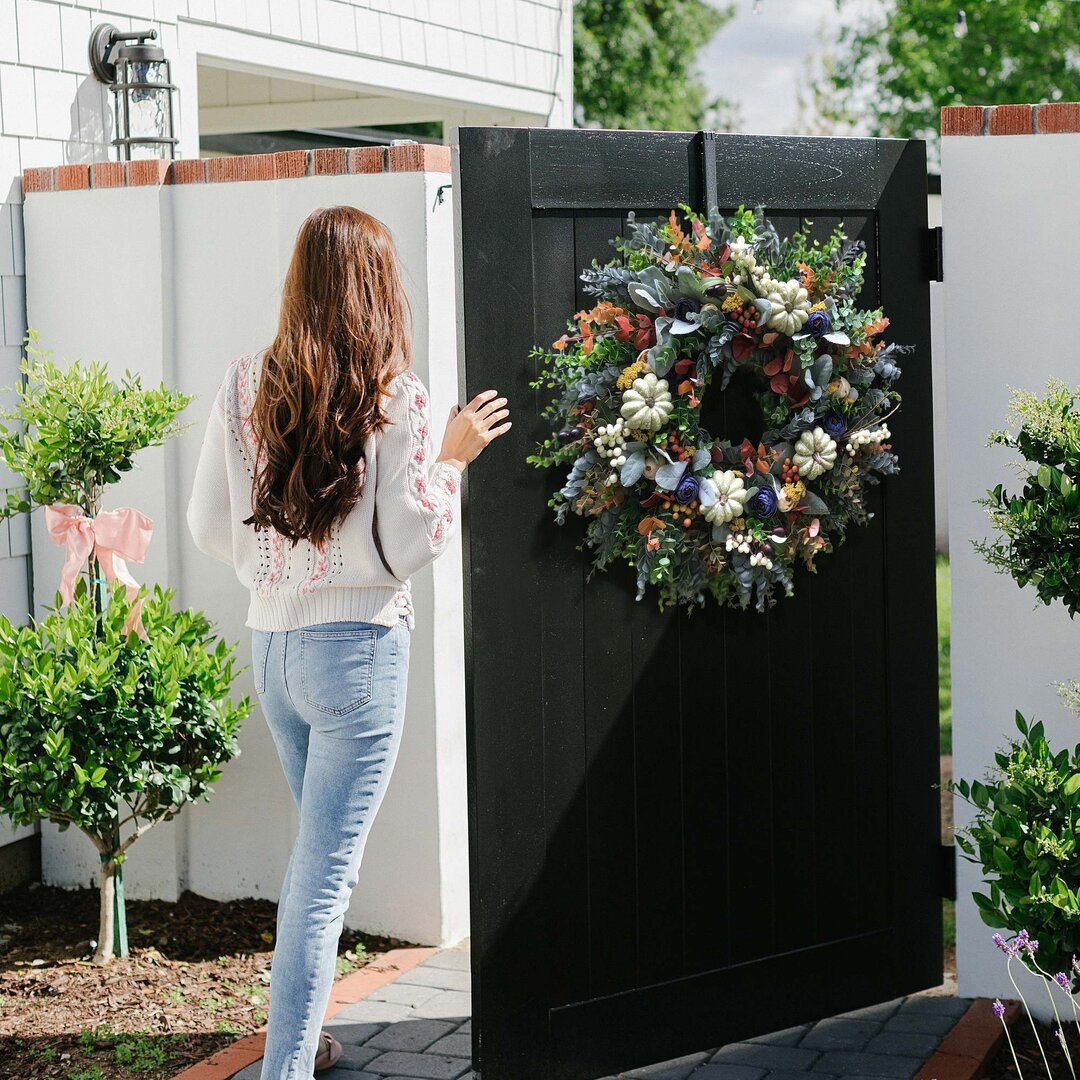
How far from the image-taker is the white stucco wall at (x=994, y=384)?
3.29 metres

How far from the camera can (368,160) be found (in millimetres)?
3799

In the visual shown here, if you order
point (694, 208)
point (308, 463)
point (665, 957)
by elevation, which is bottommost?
point (665, 957)

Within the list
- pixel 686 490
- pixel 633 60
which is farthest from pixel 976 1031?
pixel 633 60

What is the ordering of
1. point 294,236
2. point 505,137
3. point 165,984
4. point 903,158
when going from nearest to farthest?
1. point 505,137
2. point 903,158
3. point 165,984
4. point 294,236

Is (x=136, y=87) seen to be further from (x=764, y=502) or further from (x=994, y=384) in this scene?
(x=994, y=384)

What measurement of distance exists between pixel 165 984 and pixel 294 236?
78.4 inches

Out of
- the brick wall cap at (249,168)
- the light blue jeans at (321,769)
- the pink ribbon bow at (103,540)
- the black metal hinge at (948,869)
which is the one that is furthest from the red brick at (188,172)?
the black metal hinge at (948,869)

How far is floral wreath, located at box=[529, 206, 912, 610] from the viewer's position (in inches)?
116

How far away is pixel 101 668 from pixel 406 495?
4.35 feet

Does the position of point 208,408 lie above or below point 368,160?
below

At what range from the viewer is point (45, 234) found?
4.29m

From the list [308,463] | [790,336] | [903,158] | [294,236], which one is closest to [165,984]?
[308,463]

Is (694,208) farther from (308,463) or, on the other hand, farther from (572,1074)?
(572,1074)

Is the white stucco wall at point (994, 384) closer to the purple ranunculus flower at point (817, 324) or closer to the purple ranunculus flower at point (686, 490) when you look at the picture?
the purple ranunculus flower at point (817, 324)
